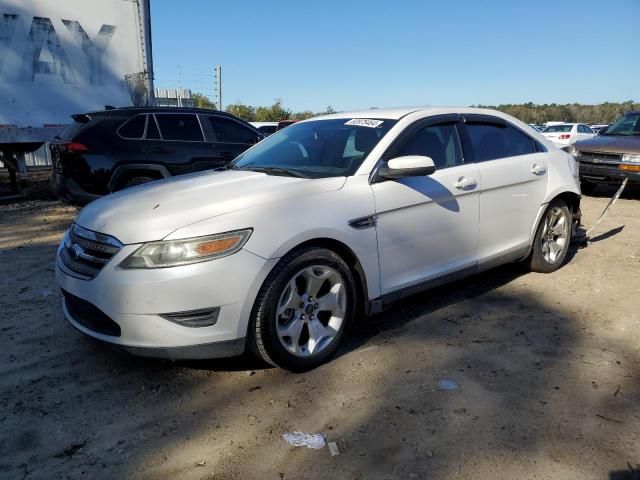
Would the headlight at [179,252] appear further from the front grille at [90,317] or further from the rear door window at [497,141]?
the rear door window at [497,141]

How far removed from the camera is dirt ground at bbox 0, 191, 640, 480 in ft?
7.82

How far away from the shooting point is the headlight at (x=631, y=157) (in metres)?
9.22

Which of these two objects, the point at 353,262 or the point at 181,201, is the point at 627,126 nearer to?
the point at 353,262

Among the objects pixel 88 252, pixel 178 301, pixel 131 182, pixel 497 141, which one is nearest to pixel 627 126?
pixel 497 141

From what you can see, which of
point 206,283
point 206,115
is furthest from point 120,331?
point 206,115

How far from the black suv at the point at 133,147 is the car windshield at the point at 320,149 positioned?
3098mm

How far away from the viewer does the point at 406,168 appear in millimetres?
3400

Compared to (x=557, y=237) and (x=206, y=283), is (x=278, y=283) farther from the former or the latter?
(x=557, y=237)

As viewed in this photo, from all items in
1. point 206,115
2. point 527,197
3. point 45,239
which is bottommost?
point 45,239

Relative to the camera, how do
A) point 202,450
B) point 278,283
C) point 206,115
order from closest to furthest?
point 202,450
point 278,283
point 206,115

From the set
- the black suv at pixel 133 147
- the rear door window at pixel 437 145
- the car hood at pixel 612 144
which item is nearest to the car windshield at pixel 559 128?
the car hood at pixel 612 144

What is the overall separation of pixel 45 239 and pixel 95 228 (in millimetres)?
4201

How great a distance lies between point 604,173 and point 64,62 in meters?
10.5

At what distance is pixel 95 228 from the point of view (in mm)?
3047
